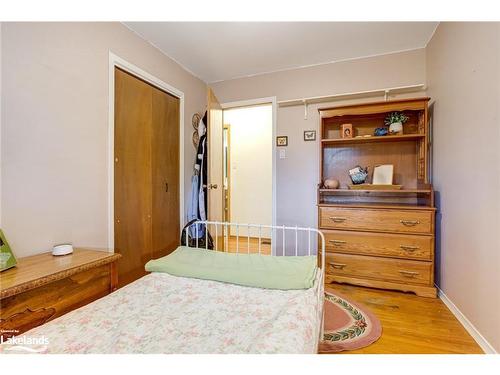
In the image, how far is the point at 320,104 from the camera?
2920 mm

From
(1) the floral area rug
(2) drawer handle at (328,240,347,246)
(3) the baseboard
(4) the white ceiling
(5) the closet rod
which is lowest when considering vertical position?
(1) the floral area rug

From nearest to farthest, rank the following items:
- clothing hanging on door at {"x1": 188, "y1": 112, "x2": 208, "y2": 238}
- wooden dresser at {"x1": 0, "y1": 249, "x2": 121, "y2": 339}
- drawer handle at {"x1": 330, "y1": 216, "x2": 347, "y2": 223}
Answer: wooden dresser at {"x1": 0, "y1": 249, "x2": 121, "y2": 339} → drawer handle at {"x1": 330, "y1": 216, "x2": 347, "y2": 223} → clothing hanging on door at {"x1": 188, "y1": 112, "x2": 208, "y2": 238}

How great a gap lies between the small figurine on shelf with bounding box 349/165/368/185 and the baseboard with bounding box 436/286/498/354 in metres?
1.23

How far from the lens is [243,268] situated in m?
1.45

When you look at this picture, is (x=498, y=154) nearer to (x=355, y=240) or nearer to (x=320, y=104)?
(x=355, y=240)

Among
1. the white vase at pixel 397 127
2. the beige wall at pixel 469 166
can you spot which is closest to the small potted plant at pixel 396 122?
the white vase at pixel 397 127

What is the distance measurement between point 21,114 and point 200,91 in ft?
7.01

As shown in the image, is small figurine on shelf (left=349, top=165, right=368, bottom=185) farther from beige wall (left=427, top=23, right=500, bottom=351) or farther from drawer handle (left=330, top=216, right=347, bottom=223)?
beige wall (left=427, top=23, right=500, bottom=351)

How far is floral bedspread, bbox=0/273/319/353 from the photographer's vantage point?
2.69ft

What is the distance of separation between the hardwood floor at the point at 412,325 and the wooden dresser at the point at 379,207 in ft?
0.45

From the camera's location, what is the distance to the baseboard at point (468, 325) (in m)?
1.44

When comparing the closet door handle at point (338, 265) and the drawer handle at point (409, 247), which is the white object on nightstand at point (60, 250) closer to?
the closet door handle at point (338, 265)

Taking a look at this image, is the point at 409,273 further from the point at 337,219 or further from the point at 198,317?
the point at 198,317

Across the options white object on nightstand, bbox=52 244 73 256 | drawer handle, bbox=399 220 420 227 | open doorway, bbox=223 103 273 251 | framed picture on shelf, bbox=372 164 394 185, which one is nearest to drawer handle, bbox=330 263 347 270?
drawer handle, bbox=399 220 420 227
